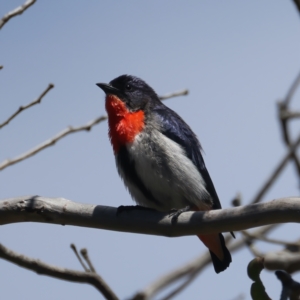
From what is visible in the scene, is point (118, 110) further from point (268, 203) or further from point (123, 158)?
point (268, 203)

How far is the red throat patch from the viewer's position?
16.5 feet

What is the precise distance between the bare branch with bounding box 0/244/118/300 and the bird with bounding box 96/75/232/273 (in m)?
1.27

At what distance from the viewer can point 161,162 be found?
482 cm

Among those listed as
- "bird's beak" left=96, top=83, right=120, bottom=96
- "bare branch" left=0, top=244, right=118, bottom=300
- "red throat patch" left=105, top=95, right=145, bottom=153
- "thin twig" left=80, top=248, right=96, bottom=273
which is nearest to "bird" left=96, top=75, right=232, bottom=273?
"red throat patch" left=105, top=95, right=145, bottom=153

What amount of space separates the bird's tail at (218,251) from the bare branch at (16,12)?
264cm

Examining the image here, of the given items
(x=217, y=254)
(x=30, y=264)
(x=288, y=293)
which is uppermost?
(x=288, y=293)

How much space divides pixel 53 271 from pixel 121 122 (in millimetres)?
2002

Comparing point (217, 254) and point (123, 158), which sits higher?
point (123, 158)

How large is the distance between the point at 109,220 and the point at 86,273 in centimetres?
39

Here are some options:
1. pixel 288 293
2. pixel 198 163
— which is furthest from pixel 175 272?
pixel 288 293

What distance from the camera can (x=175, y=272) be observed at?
4.89 meters

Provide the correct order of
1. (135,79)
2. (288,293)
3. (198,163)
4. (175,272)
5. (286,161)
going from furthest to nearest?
(135,79)
(198,163)
(175,272)
(286,161)
(288,293)

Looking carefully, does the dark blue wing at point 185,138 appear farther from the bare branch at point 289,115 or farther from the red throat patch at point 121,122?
the bare branch at point 289,115

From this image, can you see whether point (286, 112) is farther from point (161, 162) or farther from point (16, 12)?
point (16, 12)
